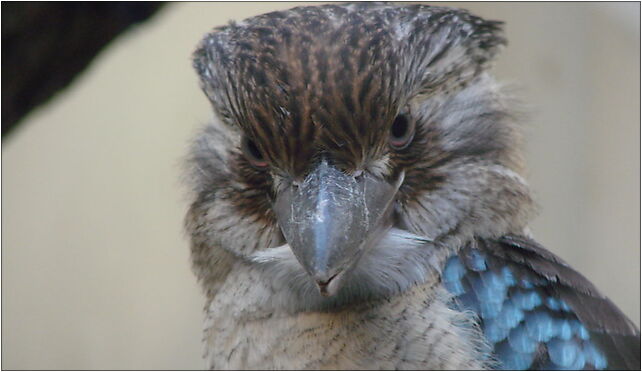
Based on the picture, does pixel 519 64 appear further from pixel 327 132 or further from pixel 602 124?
pixel 327 132

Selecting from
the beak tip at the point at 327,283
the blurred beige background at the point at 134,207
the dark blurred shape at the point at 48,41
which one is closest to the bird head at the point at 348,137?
the beak tip at the point at 327,283

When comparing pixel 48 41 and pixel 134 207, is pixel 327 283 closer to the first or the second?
pixel 48 41

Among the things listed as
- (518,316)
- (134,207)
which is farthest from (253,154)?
(134,207)

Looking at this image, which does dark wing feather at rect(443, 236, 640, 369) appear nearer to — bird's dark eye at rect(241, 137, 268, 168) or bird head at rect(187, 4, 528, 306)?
bird head at rect(187, 4, 528, 306)

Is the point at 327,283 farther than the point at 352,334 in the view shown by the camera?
No

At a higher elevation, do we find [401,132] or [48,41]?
[48,41]

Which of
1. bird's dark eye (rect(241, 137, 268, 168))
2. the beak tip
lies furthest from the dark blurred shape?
the beak tip

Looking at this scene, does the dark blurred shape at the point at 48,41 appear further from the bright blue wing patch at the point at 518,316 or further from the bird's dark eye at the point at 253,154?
the bright blue wing patch at the point at 518,316
